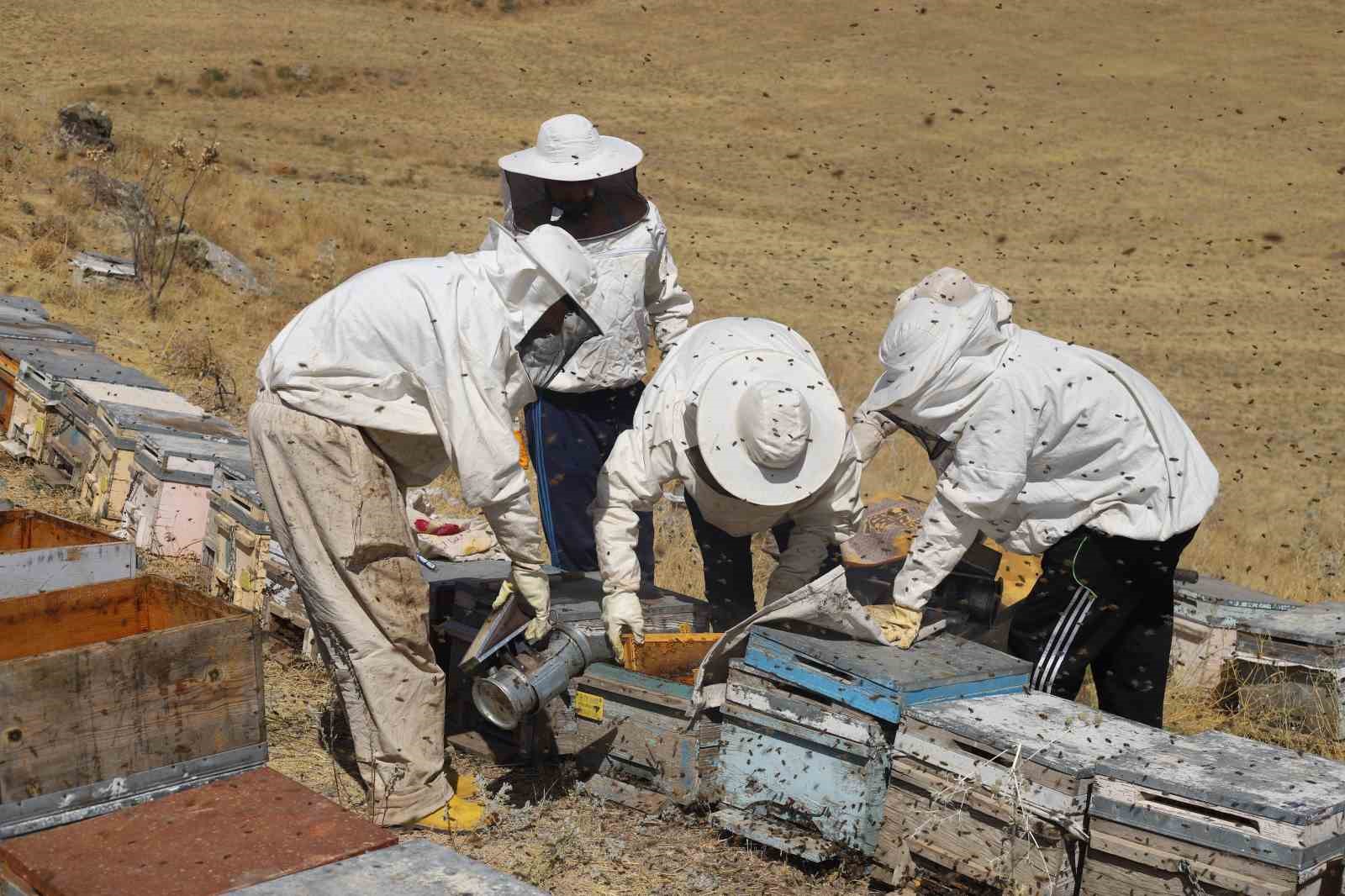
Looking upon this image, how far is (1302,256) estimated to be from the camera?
23453mm

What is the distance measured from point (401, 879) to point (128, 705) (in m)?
1.00

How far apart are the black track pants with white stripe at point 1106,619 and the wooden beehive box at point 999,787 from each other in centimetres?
61

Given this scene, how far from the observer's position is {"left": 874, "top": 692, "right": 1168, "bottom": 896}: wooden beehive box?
3.73 meters

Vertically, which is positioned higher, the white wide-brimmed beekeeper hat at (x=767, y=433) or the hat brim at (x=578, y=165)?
the hat brim at (x=578, y=165)

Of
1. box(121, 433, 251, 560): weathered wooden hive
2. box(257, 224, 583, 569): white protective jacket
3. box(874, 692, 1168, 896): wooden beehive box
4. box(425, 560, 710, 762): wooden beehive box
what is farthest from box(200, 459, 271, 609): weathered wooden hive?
box(874, 692, 1168, 896): wooden beehive box

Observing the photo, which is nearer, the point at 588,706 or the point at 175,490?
the point at 588,706

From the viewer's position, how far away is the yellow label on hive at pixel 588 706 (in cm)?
477

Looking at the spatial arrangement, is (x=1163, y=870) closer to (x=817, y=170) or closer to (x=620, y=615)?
(x=620, y=615)

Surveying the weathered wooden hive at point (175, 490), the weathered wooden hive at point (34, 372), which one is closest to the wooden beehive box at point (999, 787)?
the weathered wooden hive at point (175, 490)

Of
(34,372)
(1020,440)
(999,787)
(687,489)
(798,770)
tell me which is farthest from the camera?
(34,372)

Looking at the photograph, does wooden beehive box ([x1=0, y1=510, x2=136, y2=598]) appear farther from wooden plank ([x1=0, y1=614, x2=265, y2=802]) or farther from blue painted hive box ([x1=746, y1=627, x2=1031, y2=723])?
blue painted hive box ([x1=746, y1=627, x2=1031, y2=723])

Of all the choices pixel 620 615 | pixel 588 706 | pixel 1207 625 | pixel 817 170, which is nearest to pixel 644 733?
pixel 588 706

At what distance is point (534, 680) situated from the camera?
14.6ft

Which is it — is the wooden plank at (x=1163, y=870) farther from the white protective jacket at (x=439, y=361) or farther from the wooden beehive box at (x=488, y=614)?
the white protective jacket at (x=439, y=361)
